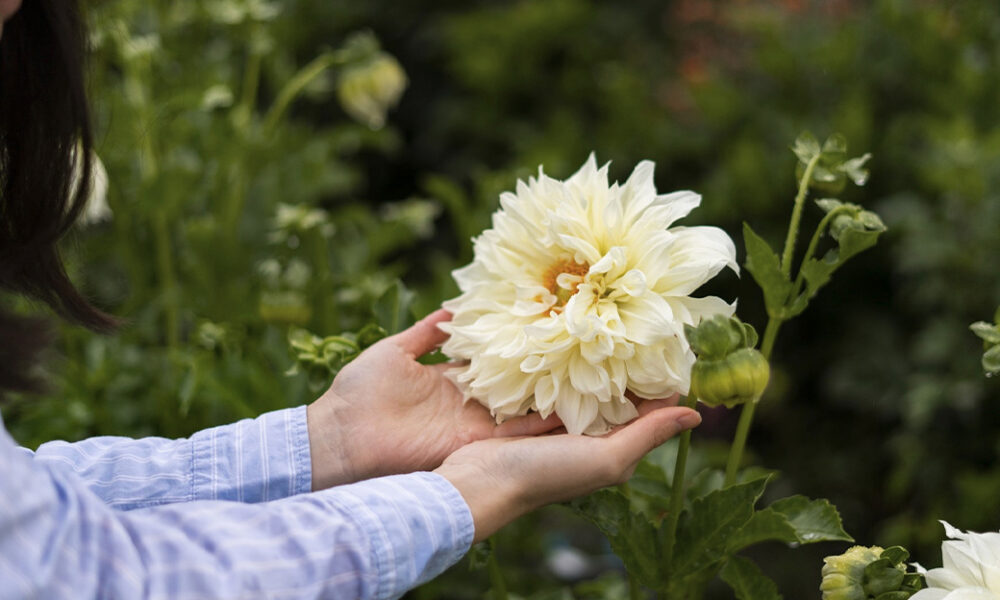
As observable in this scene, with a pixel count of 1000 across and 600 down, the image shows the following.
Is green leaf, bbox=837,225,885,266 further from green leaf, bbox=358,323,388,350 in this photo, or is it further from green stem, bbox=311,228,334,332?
green stem, bbox=311,228,334,332


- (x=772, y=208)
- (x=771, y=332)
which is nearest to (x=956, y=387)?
(x=772, y=208)

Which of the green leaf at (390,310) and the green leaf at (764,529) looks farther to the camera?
the green leaf at (390,310)

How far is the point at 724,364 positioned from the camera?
2.66 feet

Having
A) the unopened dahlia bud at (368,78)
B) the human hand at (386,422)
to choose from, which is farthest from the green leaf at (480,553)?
the unopened dahlia bud at (368,78)

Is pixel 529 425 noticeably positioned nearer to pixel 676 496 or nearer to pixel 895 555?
pixel 676 496

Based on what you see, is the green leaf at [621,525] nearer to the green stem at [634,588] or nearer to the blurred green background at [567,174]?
the green stem at [634,588]

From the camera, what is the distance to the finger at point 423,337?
3.56 feet

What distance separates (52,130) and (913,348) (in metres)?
1.57

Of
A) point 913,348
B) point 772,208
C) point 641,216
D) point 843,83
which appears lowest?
point 913,348

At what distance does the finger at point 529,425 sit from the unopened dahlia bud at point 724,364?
0.18 metres

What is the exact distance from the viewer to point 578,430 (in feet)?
2.98

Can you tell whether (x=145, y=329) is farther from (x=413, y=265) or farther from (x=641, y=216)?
(x=413, y=265)

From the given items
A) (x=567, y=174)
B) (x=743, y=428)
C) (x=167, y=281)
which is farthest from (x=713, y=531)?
(x=567, y=174)

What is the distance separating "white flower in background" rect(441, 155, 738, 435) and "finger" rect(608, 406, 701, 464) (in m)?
0.03
